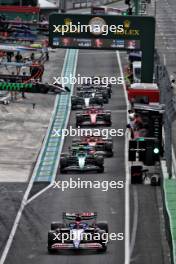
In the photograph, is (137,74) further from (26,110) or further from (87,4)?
(87,4)

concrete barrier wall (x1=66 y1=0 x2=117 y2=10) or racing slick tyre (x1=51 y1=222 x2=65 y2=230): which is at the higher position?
racing slick tyre (x1=51 y1=222 x2=65 y2=230)

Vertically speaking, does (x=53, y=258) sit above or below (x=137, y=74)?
above

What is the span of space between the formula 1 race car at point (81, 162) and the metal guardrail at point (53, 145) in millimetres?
724

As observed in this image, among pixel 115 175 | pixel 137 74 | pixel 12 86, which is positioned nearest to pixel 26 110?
pixel 12 86

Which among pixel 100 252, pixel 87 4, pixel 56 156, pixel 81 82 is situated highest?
pixel 100 252

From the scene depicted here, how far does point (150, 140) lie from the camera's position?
55.9 meters

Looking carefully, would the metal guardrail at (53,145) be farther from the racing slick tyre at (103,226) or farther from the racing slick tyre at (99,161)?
the racing slick tyre at (103,226)

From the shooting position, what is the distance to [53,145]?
64.9m

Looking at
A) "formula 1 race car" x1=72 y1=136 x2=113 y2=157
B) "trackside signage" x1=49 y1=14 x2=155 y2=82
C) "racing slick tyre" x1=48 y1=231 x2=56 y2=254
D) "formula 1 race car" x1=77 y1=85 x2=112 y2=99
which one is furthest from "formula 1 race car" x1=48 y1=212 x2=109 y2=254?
"formula 1 race car" x1=77 y1=85 x2=112 y2=99

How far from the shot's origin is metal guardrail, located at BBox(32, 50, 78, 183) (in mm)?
56884

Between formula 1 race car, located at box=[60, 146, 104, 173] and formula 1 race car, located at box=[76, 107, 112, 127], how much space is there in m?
13.1

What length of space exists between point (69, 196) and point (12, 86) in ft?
86.9

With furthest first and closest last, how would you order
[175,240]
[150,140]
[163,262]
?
[150,140]
[163,262]
[175,240]

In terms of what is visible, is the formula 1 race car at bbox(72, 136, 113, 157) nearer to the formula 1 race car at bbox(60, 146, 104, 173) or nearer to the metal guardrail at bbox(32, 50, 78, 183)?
the metal guardrail at bbox(32, 50, 78, 183)
